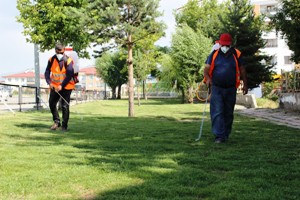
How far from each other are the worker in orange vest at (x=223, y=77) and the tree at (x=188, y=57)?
2965cm

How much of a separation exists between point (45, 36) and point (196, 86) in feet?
62.7

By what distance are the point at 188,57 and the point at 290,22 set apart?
2149cm

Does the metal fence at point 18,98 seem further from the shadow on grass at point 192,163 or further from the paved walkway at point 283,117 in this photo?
the paved walkway at point 283,117

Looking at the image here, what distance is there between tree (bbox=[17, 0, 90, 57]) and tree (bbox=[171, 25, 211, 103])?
1620 cm

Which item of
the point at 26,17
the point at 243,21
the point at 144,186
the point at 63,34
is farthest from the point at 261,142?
the point at 243,21

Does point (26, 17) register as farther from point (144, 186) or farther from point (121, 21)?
point (144, 186)

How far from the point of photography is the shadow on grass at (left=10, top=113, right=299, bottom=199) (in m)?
3.56

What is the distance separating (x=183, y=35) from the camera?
38.8m

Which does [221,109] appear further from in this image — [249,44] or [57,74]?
[249,44]

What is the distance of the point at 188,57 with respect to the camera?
121ft

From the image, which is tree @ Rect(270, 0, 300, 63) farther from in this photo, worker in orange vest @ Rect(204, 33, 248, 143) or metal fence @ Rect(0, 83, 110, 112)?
metal fence @ Rect(0, 83, 110, 112)

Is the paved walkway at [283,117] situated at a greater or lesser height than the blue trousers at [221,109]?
lesser

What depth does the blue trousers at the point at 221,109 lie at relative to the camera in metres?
7.02

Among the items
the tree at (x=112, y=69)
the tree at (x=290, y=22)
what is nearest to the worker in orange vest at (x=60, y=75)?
the tree at (x=290, y=22)
